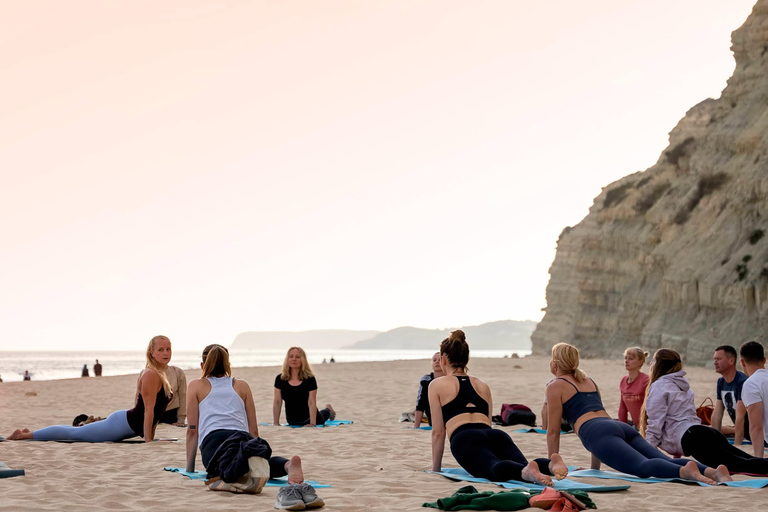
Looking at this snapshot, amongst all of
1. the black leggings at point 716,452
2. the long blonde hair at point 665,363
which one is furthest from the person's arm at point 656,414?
the black leggings at point 716,452

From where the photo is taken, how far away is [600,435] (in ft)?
24.2

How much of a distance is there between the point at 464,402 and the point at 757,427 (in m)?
3.24

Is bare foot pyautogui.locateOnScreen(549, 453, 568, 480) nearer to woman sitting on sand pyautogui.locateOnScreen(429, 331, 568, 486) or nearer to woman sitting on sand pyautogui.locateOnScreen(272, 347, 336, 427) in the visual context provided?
woman sitting on sand pyautogui.locateOnScreen(429, 331, 568, 486)

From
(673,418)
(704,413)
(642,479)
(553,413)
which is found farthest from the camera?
(704,413)

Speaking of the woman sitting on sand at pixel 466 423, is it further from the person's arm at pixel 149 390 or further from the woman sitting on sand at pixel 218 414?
the person's arm at pixel 149 390

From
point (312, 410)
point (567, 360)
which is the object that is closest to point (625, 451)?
point (567, 360)

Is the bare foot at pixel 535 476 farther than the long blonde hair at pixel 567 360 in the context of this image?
No

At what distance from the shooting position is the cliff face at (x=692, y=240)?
120 feet

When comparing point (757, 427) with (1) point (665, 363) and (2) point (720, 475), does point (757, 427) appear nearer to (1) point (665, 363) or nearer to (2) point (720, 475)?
(1) point (665, 363)

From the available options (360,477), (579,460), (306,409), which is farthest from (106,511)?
(306,409)

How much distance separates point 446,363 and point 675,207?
139ft

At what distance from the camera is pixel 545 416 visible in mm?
8258

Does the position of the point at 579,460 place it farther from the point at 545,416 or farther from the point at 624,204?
the point at 624,204

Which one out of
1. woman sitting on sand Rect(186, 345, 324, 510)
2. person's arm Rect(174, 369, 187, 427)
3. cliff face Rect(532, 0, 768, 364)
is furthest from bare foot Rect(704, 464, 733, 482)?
cliff face Rect(532, 0, 768, 364)
